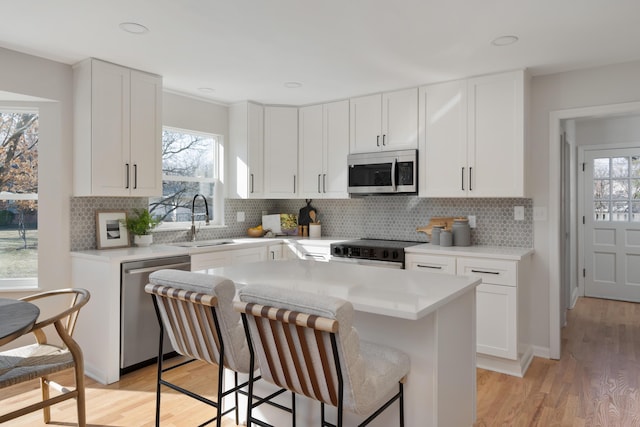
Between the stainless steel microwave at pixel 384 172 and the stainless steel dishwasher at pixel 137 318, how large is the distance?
6.58ft

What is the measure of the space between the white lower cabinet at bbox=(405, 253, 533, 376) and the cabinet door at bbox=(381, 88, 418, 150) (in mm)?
1244

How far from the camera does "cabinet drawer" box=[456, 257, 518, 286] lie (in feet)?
10.9

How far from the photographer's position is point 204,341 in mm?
1978

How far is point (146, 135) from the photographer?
3.71 meters

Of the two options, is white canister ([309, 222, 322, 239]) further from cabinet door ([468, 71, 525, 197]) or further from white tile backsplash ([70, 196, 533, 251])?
cabinet door ([468, 71, 525, 197])

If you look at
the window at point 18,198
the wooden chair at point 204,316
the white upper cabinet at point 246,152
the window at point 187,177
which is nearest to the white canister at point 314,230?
the white upper cabinet at point 246,152

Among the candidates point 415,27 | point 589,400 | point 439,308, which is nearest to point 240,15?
point 415,27

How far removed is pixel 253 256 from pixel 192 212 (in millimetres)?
844

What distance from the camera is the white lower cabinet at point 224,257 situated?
371 cm

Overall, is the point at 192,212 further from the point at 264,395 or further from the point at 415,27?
the point at 415,27

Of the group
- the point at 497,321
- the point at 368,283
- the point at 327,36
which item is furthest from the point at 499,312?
the point at 327,36

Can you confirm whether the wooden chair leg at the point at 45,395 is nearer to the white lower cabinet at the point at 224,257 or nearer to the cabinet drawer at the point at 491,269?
the white lower cabinet at the point at 224,257

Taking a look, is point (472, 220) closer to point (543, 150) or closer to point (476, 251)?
point (476, 251)

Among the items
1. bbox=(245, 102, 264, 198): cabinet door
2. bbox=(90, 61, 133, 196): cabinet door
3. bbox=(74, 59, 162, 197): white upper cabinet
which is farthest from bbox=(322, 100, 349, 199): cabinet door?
bbox=(90, 61, 133, 196): cabinet door
